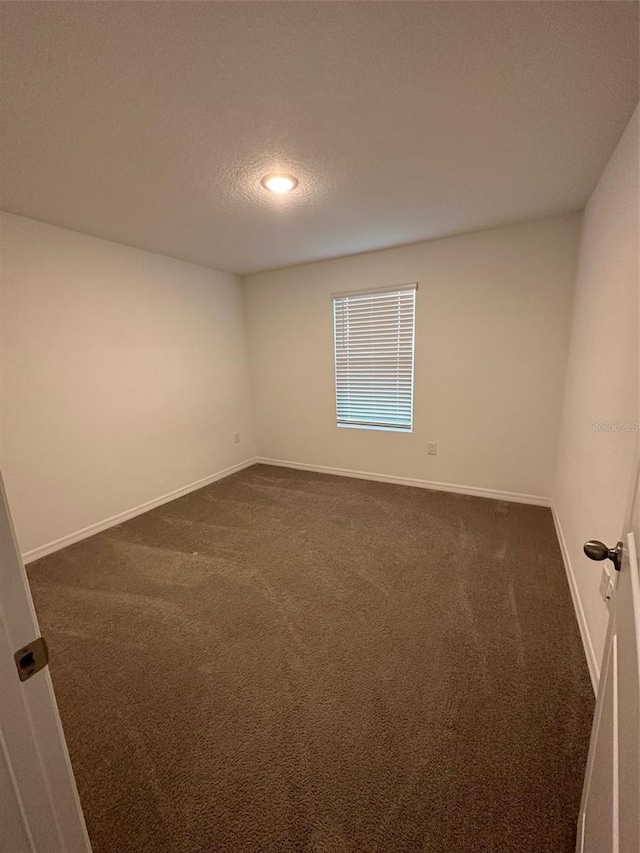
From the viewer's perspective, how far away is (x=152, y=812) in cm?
107

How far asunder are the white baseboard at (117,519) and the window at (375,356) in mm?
1670

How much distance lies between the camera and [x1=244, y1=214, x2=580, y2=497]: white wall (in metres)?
2.76

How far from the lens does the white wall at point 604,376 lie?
4.38 ft

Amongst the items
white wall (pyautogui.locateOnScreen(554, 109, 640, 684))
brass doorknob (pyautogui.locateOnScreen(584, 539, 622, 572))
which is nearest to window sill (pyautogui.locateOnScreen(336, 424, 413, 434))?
white wall (pyautogui.locateOnScreen(554, 109, 640, 684))

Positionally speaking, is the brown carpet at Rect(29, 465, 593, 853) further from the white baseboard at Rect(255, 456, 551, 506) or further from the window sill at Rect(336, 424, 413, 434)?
the window sill at Rect(336, 424, 413, 434)

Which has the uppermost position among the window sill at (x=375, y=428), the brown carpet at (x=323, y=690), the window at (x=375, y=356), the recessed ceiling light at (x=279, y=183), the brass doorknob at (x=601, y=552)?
the recessed ceiling light at (x=279, y=183)

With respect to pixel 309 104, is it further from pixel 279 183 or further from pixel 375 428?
pixel 375 428

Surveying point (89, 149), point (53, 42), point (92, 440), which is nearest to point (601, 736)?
point (53, 42)

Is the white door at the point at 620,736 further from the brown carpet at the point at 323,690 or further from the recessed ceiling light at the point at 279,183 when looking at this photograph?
the recessed ceiling light at the point at 279,183

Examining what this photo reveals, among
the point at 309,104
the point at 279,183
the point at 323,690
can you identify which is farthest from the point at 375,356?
the point at 323,690

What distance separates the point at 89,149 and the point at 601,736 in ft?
9.06

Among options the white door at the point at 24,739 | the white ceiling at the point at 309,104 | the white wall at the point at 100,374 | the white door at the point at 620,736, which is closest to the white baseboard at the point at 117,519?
the white wall at the point at 100,374

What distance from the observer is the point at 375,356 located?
3.55 metres

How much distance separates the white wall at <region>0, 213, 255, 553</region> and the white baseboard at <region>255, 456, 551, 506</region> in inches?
39.7
